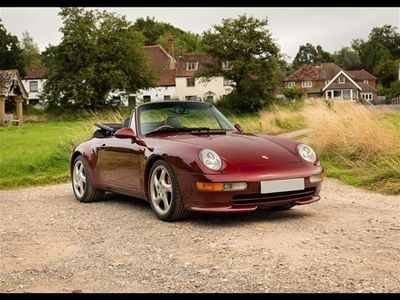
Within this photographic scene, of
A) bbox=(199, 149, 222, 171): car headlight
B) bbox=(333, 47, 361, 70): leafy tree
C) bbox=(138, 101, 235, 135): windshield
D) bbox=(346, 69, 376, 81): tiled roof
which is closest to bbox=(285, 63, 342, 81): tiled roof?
bbox=(346, 69, 376, 81): tiled roof

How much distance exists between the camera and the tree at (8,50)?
6538 cm

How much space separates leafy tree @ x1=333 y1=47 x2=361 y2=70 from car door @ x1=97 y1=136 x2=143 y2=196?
125656mm

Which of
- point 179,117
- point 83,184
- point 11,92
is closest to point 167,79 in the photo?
point 11,92

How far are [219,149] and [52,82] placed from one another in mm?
50731

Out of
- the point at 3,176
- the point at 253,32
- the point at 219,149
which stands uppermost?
the point at 253,32

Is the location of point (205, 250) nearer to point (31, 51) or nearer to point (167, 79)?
point (167, 79)

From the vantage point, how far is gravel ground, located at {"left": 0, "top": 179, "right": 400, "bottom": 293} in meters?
3.96

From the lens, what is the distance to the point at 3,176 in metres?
12.1

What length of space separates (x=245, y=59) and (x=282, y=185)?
44.2 meters

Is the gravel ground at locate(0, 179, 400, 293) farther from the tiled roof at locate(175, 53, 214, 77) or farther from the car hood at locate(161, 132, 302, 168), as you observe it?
the tiled roof at locate(175, 53, 214, 77)

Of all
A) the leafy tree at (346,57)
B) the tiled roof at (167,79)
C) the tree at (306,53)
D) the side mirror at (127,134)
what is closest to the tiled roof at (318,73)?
the tiled roof at (167,79)

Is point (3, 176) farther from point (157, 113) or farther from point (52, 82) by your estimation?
point (52, 82)

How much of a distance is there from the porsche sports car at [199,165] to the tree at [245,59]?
1615 inches

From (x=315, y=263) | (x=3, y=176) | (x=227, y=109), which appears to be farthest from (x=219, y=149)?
(x=227, y=109)
